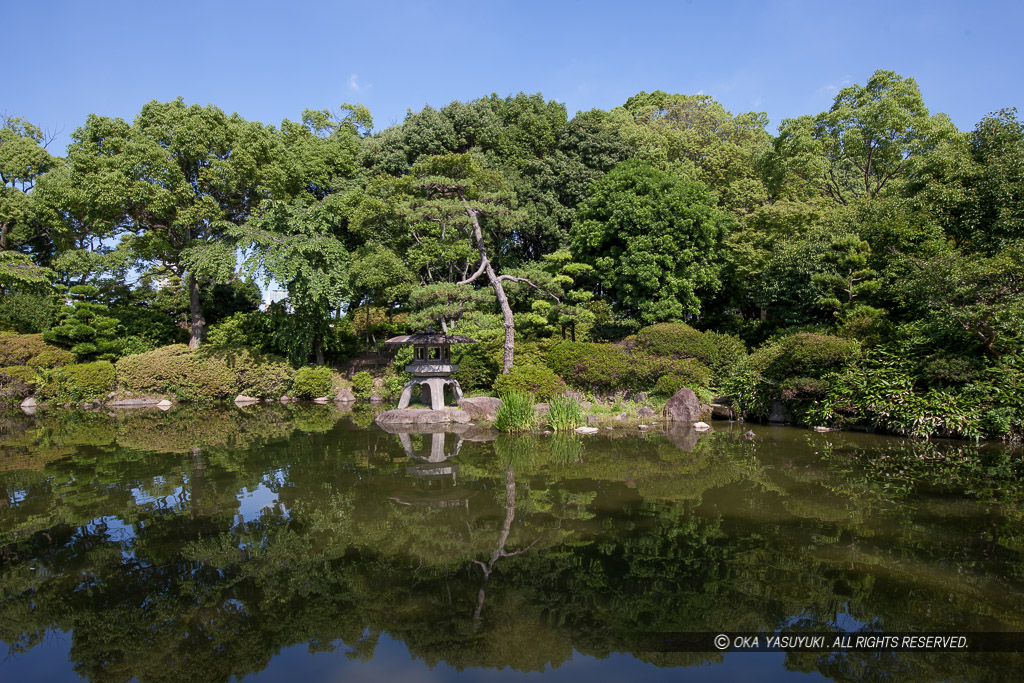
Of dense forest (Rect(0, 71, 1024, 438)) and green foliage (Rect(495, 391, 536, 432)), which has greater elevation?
dense forest (Rect(0, 71, 1024, 438))

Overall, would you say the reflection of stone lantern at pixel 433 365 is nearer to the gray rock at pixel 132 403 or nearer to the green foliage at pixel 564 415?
the green foliage at pixel 564 415

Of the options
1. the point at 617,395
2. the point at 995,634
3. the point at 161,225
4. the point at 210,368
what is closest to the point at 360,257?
the point at 210,368

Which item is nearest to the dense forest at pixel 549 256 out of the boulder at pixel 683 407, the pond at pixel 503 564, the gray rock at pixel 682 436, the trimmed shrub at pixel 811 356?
the trimmed shrub at pixel 811 356

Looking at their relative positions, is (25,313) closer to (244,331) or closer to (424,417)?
(244,331)

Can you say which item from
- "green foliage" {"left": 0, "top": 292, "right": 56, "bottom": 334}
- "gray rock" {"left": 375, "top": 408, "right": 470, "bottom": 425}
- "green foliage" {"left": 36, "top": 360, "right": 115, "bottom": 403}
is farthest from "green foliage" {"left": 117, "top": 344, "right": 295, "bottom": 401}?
"gray rock" {"left": 375, "top": 408, "right": 470, "bottom": 425}

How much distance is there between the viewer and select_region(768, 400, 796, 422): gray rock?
12961mm

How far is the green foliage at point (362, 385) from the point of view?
19.2 meters

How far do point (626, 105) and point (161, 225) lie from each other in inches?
977

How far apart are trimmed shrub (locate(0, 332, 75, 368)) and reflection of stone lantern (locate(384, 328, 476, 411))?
12.3 metres

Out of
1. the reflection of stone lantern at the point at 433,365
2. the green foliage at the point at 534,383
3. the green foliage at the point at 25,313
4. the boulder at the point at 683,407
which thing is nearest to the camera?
the boulder at the point at 683,407

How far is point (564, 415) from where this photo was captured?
12227 mm

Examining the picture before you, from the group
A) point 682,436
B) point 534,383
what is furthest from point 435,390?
point 682,436

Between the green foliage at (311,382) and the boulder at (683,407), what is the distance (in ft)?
37.9

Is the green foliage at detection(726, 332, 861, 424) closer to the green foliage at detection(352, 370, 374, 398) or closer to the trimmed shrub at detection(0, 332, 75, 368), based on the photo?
the green foliage at detection(352, 370, 374, 398)
